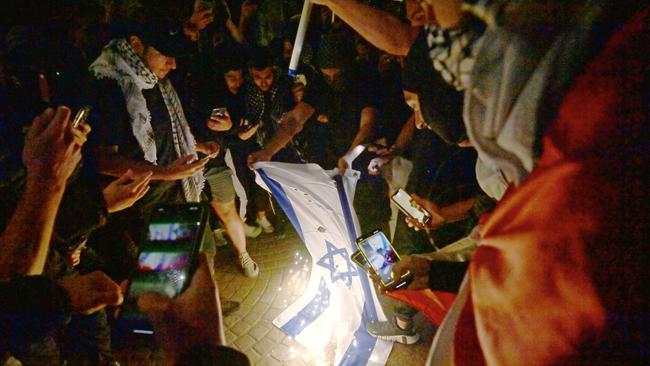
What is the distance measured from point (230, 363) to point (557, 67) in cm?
141

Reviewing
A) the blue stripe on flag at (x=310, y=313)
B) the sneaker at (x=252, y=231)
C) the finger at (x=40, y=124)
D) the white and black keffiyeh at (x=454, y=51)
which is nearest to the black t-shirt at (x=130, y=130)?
the finger at (x=40, y=124)

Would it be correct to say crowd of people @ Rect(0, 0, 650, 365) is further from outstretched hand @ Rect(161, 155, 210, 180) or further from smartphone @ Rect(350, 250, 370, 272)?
smartphone @ Rect(350, 250, 370, 272)

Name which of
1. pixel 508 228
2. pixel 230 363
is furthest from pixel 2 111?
pixel 508 228

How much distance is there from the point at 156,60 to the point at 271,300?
3.06 m

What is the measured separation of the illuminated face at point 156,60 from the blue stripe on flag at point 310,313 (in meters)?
2.91

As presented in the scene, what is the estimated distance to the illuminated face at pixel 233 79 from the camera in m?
4.93

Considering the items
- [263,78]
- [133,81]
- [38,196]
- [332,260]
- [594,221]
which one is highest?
[594,221]

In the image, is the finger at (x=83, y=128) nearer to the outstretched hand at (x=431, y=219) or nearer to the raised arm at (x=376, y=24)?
the raised arm at (x=376, y=24)

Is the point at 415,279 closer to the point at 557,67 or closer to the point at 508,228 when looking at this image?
the point at 508,228

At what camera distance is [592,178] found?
929mm

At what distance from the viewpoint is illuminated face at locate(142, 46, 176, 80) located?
12.6 ft

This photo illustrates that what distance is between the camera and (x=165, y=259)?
6.47 ft

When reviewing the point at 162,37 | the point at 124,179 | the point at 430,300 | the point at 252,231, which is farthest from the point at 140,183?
the point at 252,231

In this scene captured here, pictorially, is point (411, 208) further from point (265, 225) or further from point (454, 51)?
point (265, 225)
